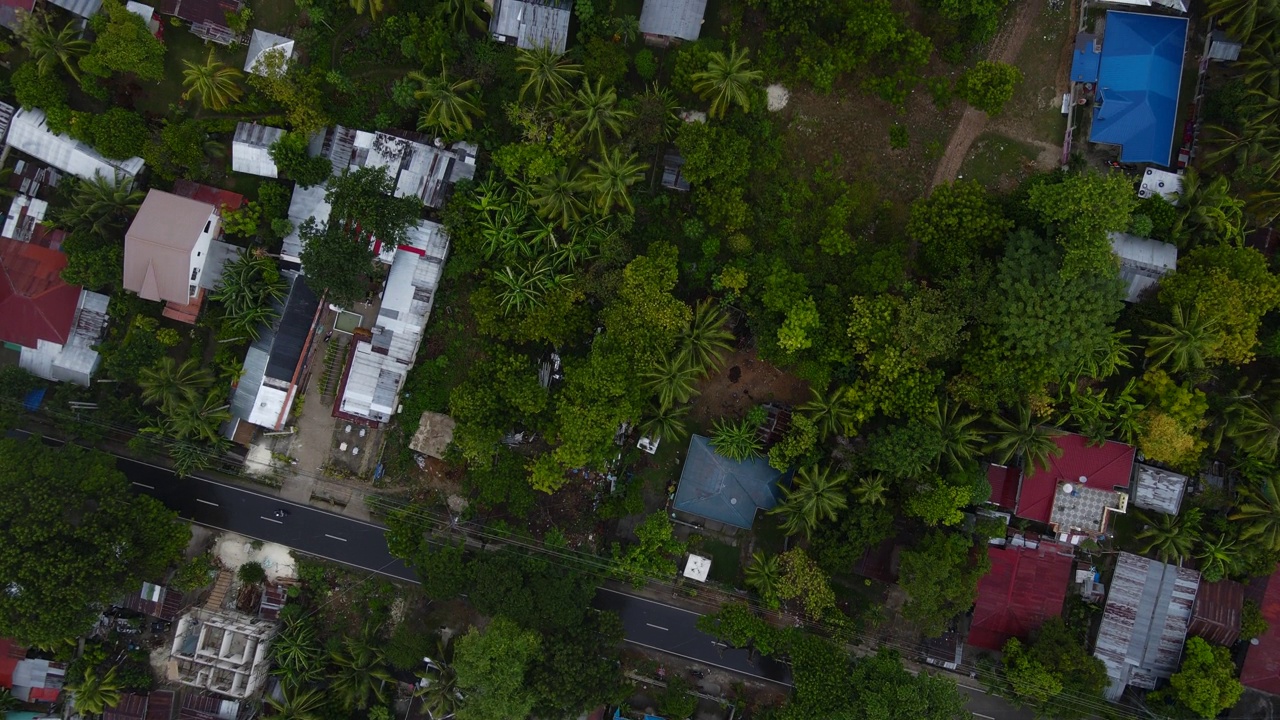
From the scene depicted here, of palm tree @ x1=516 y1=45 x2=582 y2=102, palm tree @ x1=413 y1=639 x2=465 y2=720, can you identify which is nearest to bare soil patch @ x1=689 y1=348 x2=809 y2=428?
palm tree @ x1=516 y1=45 x2=582 y2=102

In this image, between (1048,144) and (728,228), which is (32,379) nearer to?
(728,228)

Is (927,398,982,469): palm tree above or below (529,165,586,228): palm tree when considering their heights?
below

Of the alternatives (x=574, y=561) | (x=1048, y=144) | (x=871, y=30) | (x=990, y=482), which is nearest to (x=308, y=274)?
(x=574, y=561)

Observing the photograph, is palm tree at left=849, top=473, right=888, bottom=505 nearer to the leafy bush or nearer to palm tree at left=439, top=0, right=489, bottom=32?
the leafy bush

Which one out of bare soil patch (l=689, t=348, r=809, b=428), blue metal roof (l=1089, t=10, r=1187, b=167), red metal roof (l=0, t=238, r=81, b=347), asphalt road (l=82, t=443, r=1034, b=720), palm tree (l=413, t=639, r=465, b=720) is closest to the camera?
blue metal roof (l=1089, t=10, r=1187, b=167)

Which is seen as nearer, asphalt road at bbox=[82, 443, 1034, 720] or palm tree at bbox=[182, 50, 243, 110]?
palm tree at bbox=[182, 50, 243, 110]
